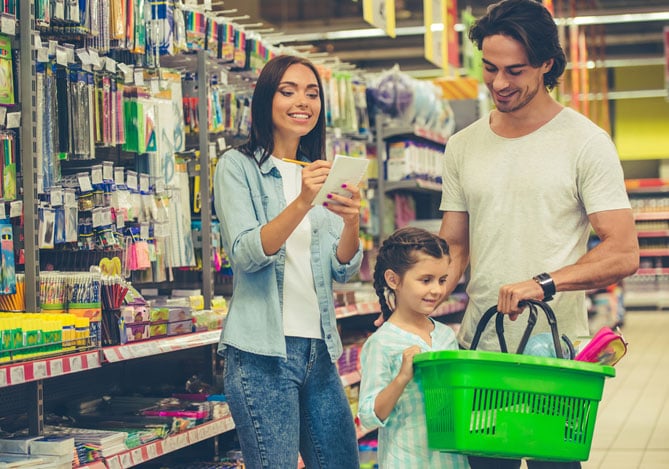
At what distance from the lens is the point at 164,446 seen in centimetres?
351

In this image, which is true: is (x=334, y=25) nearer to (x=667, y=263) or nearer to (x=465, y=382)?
(x=667, y=263)

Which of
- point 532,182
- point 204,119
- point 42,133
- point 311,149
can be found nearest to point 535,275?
point 532,182

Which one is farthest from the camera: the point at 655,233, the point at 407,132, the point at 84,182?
the point at 655,233

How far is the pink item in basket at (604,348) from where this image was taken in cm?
237

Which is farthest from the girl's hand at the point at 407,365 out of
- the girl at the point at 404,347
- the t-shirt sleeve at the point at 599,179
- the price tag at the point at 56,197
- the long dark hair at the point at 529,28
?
the price tag at the point at 56,197

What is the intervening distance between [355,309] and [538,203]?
2660mm

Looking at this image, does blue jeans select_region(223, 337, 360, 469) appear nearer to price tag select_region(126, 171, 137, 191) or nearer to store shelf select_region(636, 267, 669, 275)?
price tag select_region(126, 171, 137, 191)

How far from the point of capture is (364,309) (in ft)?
17.5

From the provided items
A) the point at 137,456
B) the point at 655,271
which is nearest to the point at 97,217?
the point at 137,456

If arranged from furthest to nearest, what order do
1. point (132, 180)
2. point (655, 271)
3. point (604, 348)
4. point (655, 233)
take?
point (655, 271) → point (655, 233) → point (132, 180) → point (604, 348)

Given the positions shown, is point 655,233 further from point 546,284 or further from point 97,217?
point 546,284

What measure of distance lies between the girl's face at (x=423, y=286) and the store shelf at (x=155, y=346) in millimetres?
1027

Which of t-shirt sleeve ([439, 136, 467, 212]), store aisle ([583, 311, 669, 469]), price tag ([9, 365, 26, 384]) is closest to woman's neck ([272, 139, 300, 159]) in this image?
t-shirt sleeve ([439, 136, 467, 212])

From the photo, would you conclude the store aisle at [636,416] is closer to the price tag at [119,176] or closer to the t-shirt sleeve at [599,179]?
the price tag at [119,176]
